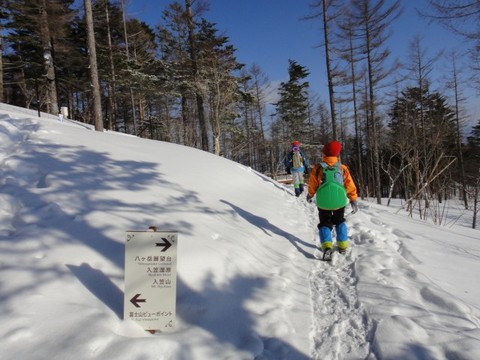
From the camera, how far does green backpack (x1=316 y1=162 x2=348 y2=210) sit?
13.0 ft

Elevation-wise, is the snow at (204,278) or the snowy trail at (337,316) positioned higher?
the snow at (204,278)

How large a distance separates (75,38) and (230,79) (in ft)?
49.6

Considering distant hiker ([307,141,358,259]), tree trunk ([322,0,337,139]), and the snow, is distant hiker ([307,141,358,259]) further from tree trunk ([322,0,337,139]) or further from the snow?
tree trunk ([322,0,337,139])

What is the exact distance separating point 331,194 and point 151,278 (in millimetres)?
2736

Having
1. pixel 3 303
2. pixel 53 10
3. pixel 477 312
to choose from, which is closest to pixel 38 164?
pixel 3 303

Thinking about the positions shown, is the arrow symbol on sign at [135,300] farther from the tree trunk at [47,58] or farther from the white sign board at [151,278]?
the tree trunk at [47,58]

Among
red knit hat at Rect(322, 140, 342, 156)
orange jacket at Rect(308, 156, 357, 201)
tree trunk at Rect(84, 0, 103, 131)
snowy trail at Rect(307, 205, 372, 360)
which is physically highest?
tree trunk at Rect(84, 0, 103, 131)

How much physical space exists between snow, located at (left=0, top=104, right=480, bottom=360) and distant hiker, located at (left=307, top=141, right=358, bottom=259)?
0.30 meters

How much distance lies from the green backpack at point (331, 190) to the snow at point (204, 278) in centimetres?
77

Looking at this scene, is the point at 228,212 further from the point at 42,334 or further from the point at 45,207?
the point at 42,334

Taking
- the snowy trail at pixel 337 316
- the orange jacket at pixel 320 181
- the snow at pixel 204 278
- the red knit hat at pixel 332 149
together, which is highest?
the red knit hat at pixel 332 149

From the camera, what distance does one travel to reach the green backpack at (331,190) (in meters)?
3.97

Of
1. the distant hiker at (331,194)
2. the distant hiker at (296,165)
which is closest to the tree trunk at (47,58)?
the distant hiker at (296,165)

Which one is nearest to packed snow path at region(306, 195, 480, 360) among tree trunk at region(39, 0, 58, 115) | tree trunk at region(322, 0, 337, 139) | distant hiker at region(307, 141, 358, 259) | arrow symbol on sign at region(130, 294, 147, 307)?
distant hiker at region(307, 141, 358, 259)
